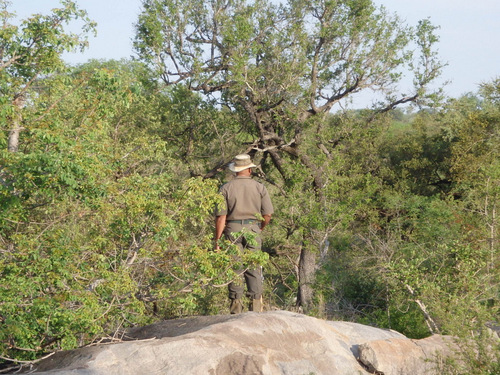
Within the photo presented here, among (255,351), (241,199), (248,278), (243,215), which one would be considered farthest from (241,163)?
(255,351)

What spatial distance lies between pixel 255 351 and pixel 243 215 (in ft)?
8.25

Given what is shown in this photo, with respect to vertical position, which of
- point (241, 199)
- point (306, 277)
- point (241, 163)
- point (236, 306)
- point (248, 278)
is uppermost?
point (241, 163)

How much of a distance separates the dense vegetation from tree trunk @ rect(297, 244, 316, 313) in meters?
0.06

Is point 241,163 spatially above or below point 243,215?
above

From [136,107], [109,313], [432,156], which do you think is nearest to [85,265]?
[109,313]

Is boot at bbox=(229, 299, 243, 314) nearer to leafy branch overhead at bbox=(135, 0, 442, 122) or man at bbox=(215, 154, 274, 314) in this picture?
man at bbox=(215, 154, 274, 314)

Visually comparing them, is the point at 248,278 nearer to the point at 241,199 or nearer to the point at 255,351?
the point at 241,199

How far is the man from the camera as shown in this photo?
733 cm

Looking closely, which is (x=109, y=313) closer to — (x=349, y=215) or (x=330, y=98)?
(x=349, y=215)

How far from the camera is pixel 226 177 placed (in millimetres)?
14672

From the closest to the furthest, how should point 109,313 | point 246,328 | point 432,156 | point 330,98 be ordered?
point 246,328 → point 109,313 → point 330,98 → point 432,156

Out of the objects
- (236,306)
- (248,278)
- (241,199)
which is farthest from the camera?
(241,199)

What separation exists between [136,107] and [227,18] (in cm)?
311

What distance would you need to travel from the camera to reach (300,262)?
13625 mm
